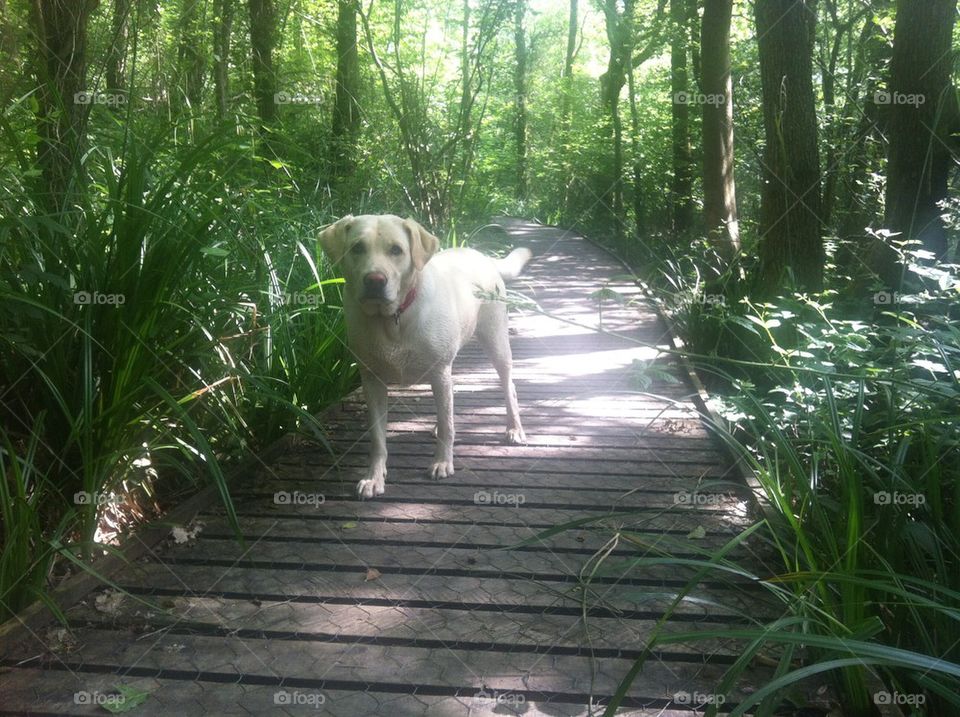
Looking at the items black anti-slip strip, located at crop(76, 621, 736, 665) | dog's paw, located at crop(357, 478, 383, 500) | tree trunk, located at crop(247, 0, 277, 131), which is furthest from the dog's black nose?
tree trunk, located at crop(247, 0, 277, 131)

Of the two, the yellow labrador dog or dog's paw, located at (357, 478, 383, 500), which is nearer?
the yellow labrador dog

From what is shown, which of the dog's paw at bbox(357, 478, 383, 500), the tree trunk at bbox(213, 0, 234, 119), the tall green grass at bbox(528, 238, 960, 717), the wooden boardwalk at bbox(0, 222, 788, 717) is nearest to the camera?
the tall green grass at bbox(528, 238, 960, 717)

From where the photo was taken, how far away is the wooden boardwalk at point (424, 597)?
2.35 metres

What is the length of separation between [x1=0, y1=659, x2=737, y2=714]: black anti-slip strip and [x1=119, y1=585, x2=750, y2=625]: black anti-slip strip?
41 centimetres

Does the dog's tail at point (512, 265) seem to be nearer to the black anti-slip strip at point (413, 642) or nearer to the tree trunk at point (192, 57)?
the tree trunk at point (192, 57)

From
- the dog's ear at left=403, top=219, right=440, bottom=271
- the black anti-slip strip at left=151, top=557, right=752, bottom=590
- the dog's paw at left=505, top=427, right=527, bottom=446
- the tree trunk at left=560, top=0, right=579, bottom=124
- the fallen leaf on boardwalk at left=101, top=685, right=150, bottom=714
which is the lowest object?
the dog's paw at left=505, top=427, right=527, bottom=446

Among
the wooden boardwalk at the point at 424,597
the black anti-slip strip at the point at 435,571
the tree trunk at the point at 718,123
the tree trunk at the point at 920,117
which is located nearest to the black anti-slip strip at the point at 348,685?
the wooden boardwalk at the point at 424,597

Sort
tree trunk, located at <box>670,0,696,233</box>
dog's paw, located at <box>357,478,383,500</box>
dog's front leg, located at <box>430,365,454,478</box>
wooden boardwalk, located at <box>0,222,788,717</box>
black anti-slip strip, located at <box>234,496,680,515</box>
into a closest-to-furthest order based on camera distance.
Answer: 1. wooden boardwalk, located at <box>0,222,788,717</box>
2. black anti-slip strip, located at <box>234,496,680,515</box>
3. dog's paw, located at <box>357,478,383,500</box>
4. dog's front leg, located at <box>430,365,454,478</box>
5. tree trunk, located at <box>670,0,696,233</box>

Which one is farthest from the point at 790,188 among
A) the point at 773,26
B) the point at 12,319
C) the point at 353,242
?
the point at 12,319

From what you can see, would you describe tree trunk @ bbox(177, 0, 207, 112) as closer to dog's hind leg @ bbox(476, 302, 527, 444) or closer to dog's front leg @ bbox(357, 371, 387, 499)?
dog's hind leg @ bbox(476, 302, 527, 444)

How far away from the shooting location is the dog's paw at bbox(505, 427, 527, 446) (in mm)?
4816

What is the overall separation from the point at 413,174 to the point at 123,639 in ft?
25.0

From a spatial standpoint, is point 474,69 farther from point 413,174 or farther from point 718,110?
point 718,110

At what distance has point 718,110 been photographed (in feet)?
31.4
